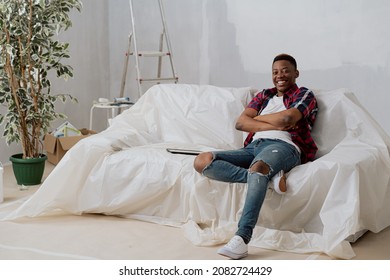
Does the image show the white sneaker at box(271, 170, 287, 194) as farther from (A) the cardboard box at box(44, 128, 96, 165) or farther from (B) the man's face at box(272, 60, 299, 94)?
(A) the cardboard box at box(44, 128, 96, 165)

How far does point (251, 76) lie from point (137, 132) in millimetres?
1787

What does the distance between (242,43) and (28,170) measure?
221 centimetres

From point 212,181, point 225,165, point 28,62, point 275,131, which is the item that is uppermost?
point 28,62

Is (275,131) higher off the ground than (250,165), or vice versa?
(275,131)

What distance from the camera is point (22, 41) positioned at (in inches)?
154

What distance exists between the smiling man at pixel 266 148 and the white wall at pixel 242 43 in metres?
1.51

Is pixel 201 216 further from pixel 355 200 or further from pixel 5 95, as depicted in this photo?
pixel 5 95

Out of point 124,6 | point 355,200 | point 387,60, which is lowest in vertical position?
point 355,200

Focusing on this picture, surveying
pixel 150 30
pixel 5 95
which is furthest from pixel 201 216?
pixel 150 30

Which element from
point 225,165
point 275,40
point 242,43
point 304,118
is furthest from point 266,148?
point 242,43

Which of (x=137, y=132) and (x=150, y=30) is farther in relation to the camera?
(x=150, y=30)

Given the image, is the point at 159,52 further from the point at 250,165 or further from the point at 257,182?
the point at 257,182

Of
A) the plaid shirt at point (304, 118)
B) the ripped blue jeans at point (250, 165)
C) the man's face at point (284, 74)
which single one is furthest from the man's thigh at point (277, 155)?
the man's face at point (284, 74)

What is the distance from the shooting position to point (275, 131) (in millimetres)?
3088
